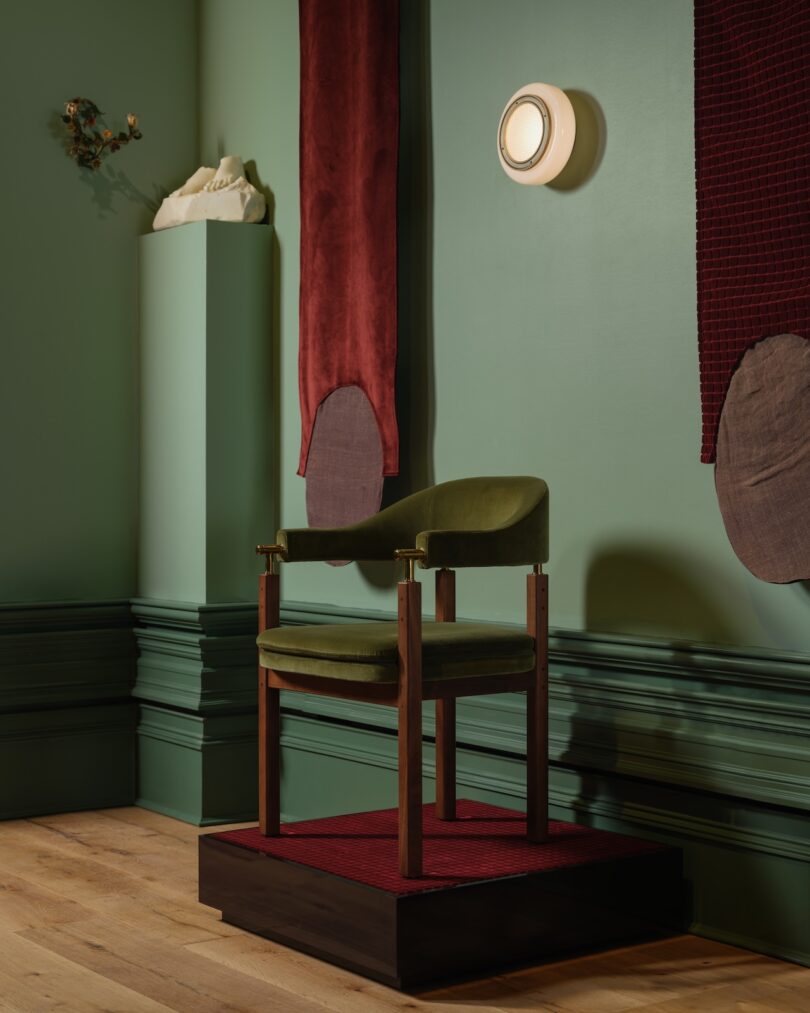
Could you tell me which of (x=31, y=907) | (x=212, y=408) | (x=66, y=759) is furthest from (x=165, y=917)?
(x=212, y=408)

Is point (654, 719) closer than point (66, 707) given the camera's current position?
Yes

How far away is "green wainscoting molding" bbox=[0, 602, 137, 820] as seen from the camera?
403cm

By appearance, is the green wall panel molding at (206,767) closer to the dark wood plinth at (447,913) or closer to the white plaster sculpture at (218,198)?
the dark wood plinth at (447,913)

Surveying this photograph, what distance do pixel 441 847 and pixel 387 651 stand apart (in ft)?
1.57

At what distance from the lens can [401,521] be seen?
3160 millimetres

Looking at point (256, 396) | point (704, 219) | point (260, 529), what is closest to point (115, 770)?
point (260, 529)

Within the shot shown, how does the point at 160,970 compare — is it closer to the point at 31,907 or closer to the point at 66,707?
the point at 31,907

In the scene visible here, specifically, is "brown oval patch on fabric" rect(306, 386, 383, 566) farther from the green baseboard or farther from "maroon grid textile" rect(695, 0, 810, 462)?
"maroon grid textile" rect(695, 0, 810, 462)

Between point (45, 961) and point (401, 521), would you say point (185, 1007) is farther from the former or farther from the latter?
point (401, 521)

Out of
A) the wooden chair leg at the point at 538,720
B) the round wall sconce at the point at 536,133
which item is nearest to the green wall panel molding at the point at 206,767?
the wooden chair leg at the point at 538,720

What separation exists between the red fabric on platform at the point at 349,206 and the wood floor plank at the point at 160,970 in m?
1.33

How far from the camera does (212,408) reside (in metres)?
4.01

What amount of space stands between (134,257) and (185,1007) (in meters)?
2.52

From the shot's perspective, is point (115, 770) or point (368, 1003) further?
point (115, 770)
